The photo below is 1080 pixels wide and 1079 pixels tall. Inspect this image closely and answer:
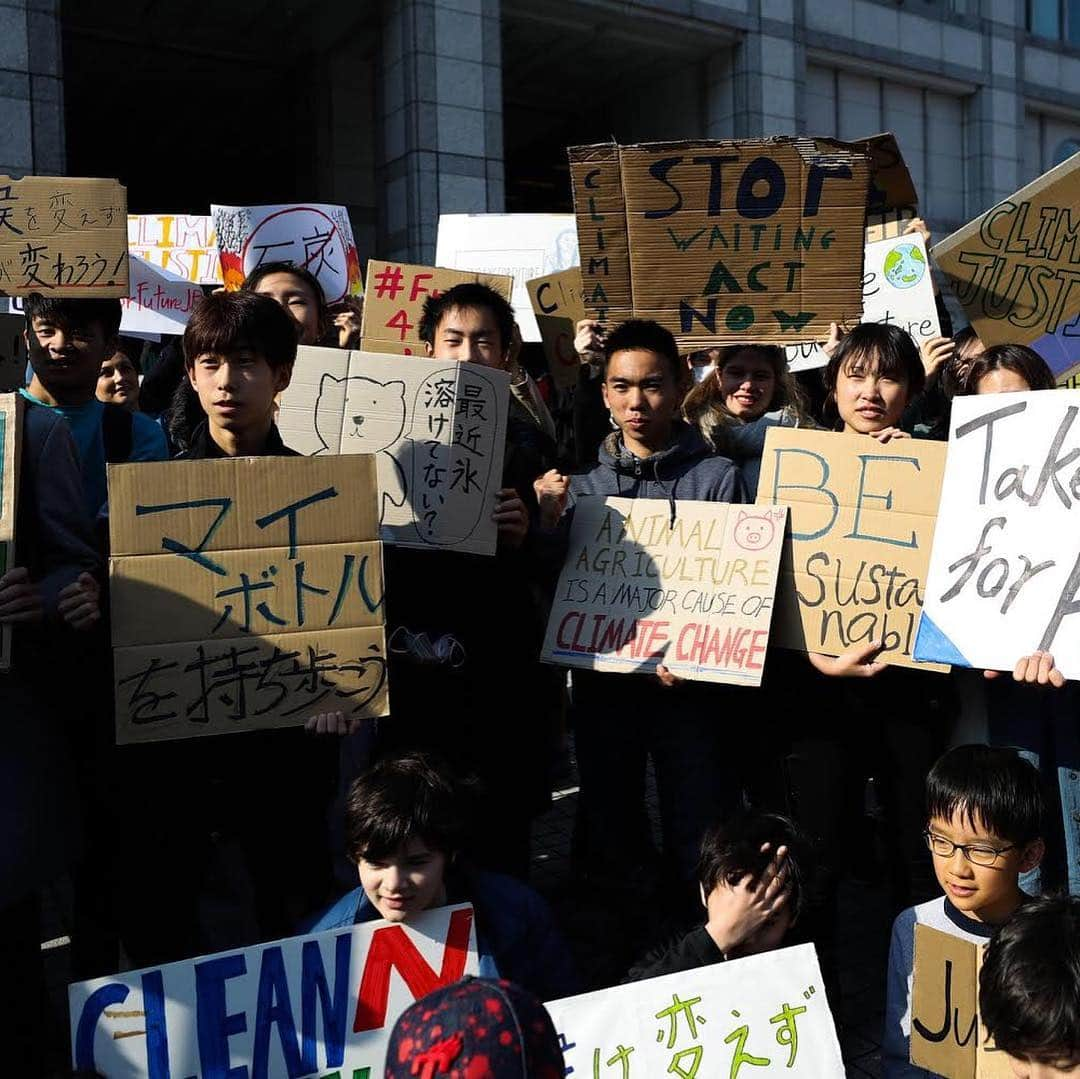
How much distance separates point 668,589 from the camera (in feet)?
10.6

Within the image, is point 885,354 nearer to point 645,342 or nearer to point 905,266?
point 645,342

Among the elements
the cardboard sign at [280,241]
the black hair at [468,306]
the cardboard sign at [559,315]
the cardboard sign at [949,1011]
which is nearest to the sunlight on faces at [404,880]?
the cardboard sign at [949,1011]

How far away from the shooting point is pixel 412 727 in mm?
3229

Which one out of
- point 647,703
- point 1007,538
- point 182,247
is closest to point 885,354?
point 1007,538

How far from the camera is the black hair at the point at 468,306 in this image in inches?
140

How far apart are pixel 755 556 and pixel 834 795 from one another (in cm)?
68

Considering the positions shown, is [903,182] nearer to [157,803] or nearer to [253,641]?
[253,641]

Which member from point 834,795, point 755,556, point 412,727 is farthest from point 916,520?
point 412,727

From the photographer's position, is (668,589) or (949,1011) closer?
(949,1011)

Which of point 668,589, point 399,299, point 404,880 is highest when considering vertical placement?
point 399,299

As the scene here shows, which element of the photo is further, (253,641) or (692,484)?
(692,484)

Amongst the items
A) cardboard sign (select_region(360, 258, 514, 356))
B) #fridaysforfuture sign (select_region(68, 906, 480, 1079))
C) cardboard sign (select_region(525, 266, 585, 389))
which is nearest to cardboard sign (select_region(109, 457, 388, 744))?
#fridaysforfuture sign (select_region(68, 906, 480, 1079))

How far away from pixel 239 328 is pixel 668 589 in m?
1.31

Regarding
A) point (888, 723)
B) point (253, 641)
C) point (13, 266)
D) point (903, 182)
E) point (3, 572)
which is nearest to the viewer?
point (3, 572)
